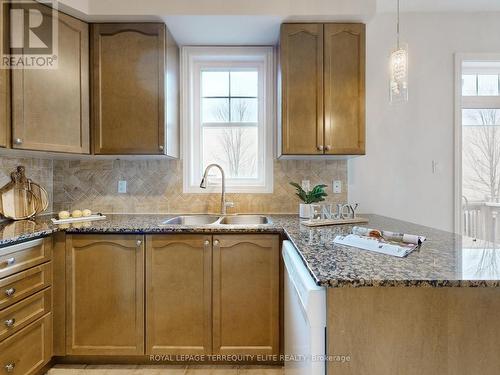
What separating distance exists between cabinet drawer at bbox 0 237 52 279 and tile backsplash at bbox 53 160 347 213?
72cm

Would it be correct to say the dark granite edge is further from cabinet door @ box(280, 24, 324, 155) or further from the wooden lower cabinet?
cabinet door @ box(280, 24, 324, 155)

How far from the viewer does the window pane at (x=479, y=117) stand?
2539 millimetres

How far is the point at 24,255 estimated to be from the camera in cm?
154

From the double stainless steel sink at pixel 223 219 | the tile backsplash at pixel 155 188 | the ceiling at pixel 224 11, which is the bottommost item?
the double stainless steel sink at pixel 223 219

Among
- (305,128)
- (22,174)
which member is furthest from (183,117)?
(22,174)

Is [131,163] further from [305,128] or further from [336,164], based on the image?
[336,164]

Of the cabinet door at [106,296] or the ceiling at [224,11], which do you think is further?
the ceiling at [224,11]

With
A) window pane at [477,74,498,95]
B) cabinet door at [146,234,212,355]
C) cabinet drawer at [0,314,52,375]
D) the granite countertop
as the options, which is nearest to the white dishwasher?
the granite countertop

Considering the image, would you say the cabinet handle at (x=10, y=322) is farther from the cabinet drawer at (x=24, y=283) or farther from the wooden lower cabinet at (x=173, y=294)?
the wooden lower cabinet at (x=173, y=294)

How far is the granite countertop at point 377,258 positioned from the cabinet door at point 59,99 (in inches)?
22.8

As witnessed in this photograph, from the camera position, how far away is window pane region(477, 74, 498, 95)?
2545mm

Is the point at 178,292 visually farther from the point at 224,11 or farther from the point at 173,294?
the point at 224,11

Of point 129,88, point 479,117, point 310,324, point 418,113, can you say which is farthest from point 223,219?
point 479,117

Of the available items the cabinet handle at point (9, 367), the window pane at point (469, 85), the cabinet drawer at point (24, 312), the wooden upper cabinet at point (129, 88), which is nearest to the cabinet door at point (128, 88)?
the wooden upper cabinet at point (129, 88)
